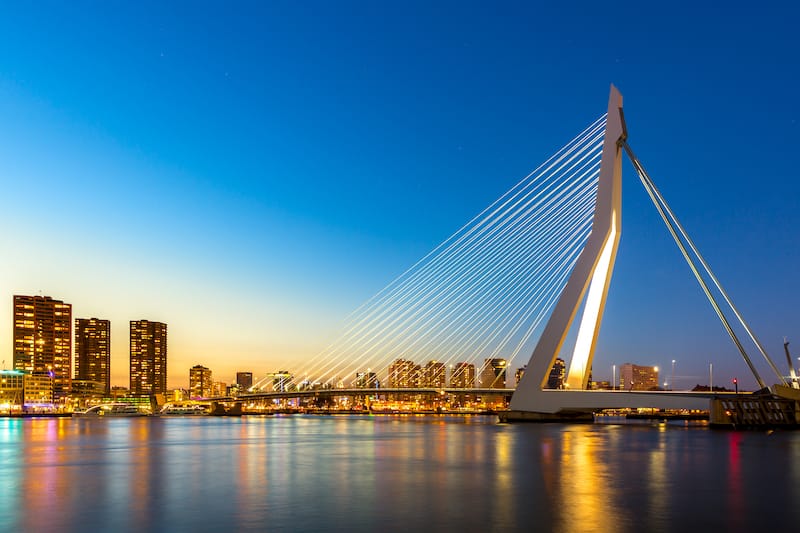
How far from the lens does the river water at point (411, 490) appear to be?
11891 mm

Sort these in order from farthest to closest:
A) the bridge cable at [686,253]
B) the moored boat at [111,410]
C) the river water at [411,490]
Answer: the moored boat at [111,410]
the bridge cable at [686,253]
the river water at [411,490]

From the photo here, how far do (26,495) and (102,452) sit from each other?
14.2 meters

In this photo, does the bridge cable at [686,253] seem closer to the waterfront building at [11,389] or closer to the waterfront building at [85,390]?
the waterfront building at [11,389]

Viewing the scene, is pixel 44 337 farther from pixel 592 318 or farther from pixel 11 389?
pixel 592 318

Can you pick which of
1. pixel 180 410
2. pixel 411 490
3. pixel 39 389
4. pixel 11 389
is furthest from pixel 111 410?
pixel 411 490

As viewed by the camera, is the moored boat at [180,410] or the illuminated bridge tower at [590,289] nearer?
the illuminated bridge tower at [590,289]

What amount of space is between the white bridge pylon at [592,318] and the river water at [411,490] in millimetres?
9181

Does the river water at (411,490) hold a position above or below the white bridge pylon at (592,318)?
below

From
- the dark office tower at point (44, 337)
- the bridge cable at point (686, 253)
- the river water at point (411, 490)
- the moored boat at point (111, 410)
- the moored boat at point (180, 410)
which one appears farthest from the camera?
the dark office tower at point (44, 337)

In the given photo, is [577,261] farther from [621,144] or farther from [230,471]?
[230,471]

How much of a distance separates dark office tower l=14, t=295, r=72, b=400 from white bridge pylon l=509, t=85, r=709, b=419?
147934mm

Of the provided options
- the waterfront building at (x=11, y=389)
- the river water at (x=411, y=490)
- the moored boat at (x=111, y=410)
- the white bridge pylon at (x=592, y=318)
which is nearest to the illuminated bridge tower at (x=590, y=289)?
the white bridge pylon at (x=592, y=318)

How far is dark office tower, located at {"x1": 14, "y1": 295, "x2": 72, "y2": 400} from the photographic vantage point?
546ft

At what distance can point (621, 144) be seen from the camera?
38000 mm
